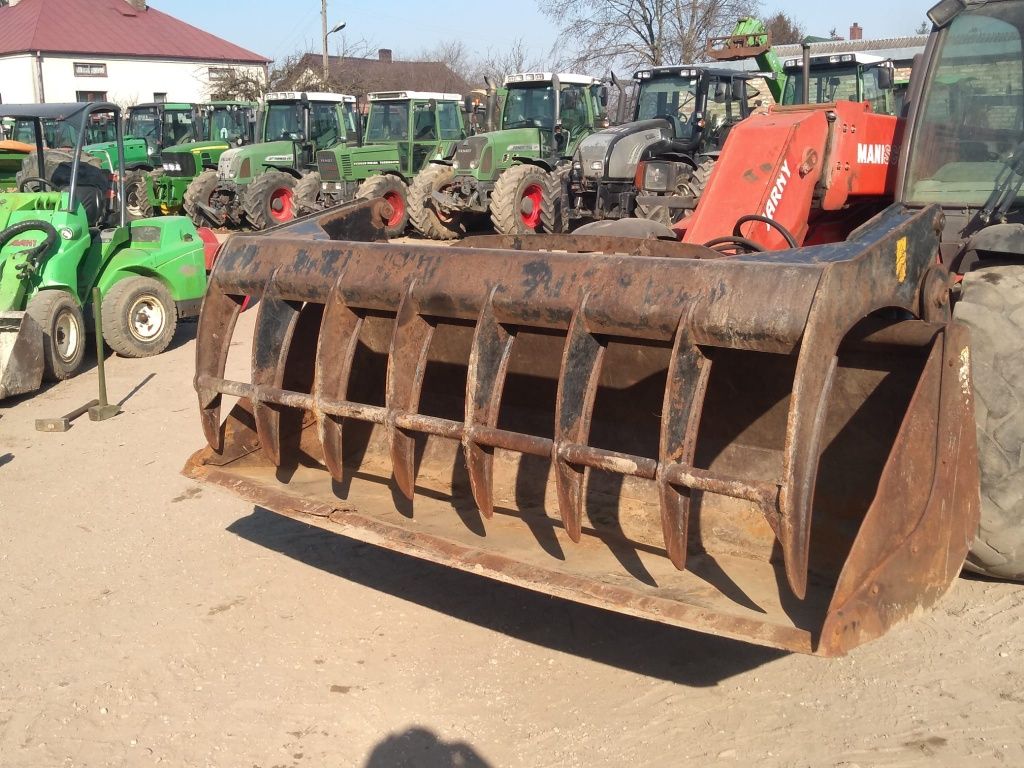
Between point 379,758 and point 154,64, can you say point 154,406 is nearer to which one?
point 379,758

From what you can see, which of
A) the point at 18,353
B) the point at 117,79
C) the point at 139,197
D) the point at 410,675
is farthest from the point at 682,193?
the point at 117,79

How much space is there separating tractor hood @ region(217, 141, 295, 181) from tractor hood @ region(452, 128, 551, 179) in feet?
12.7

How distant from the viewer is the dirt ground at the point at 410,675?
3.03m

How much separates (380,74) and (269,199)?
35308mm

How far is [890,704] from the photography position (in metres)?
3.13

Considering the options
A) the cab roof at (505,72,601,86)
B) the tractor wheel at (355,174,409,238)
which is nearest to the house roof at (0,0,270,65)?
the tractor wheel at (355,174,409,238)

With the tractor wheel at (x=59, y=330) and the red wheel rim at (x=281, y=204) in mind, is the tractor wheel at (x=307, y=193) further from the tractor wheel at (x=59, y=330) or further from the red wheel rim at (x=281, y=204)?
the tractor wheel at (x=59, y=330)

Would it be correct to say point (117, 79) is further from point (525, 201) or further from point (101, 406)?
point (101, 406)

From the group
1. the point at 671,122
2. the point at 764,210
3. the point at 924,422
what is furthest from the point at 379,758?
the point at 671,122

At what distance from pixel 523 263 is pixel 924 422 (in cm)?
124

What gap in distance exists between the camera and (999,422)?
11.2 ft

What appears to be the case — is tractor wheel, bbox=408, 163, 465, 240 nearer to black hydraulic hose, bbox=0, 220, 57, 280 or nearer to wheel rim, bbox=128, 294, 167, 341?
wheel rim, bbox=128, 294, 167, 341

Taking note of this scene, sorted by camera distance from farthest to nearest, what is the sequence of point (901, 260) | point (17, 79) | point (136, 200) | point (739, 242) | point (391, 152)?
point (17, 79), point (136, 200), point (391, 152), point (739, 242), point (901, 260)

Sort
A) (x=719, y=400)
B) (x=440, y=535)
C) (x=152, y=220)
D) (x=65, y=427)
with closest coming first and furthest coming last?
(x=440, y=535)
(x=719, y=400)
(x=65, y=427)
(x=152, y=220)
